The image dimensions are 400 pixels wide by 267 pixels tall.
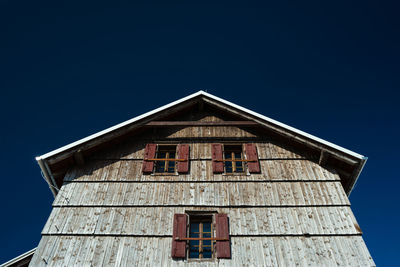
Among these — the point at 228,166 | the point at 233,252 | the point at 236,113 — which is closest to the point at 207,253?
the point at 233,252

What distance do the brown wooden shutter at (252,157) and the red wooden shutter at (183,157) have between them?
217cm

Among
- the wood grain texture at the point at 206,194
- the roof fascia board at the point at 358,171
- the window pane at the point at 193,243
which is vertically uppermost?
the roof fascia board at the point at 358,171

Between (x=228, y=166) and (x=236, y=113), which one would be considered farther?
(x=236, y=113)

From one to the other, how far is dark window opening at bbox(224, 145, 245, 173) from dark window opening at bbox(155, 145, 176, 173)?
195 cm

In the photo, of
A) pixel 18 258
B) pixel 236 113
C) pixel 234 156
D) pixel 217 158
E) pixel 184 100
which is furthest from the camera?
pixel 184 100

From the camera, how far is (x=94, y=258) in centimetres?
821

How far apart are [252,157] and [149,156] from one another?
146 inches

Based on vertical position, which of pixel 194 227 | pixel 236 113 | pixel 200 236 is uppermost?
pixel 236 113

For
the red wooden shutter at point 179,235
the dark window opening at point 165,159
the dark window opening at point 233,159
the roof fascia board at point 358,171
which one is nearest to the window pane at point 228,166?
the dark window opening at point 233,159

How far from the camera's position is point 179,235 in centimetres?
862

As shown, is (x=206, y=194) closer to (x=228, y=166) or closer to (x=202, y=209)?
(x=202, y=209)

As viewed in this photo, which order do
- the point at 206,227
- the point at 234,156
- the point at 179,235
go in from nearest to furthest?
the point at 179,235, the point at 206,227, the point at 234,156

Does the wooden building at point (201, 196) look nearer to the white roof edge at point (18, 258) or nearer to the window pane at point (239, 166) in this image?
the window pane at point (239, 166)

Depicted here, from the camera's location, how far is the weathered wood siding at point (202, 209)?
826cm
